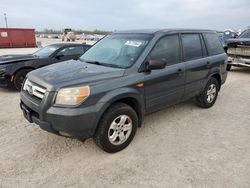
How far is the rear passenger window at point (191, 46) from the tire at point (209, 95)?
78 cm

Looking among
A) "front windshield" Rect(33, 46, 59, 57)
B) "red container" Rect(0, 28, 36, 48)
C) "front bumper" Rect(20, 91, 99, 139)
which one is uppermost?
"front windshield" Rect(33, 46, 59, 57)

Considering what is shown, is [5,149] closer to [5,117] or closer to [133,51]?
[5,117]

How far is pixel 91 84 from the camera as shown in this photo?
310 centimetres

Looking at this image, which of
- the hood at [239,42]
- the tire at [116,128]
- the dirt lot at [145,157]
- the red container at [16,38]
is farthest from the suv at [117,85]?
the red container at [16,38]

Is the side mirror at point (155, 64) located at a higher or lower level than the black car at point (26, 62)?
higher

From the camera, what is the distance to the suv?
3.02m

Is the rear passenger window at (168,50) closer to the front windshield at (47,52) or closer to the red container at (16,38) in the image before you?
the front windshield at (47,52)

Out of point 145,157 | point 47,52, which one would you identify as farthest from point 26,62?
point 145,157

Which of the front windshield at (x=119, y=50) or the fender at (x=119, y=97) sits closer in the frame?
the fender at (x=119, y=97)

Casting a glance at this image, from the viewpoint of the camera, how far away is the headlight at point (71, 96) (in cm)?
299

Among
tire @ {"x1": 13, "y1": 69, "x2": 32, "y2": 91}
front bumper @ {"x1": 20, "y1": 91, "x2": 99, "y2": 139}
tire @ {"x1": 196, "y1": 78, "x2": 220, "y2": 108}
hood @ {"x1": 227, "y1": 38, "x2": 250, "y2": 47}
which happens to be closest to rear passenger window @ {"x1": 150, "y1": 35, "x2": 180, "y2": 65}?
tire @ {"x1": 196, "y1": 78, "x2": 220, "y2": 108}

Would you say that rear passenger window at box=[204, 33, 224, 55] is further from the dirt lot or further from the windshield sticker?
the windshield sticker

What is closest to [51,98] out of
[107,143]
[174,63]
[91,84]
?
[91,84]

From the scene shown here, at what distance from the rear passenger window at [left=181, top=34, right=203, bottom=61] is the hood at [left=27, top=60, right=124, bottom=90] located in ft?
5.31
